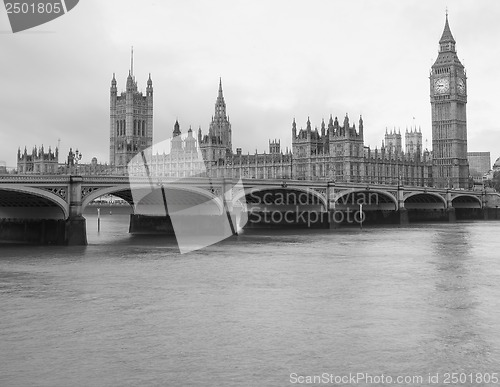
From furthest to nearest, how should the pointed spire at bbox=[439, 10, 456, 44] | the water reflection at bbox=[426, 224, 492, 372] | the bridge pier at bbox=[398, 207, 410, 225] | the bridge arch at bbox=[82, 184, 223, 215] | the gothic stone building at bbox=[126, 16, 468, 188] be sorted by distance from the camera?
the pointed spire at bbox=[439, 10, 456, 44]
the gothic stone building at bbox=[126, 16, 468, 188]
the bridge pier at bbox=[398, 207, 410, 225]
the bridge arch at bbox=[82, 184, 223, 215]
the water reflection at bbox=[426, 224, 492, 372]

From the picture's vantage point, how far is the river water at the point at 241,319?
12.2 meters

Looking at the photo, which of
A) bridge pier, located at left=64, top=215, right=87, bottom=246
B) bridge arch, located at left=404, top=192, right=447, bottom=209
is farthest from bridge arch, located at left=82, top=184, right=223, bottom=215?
bridge arch, located at left=404, top=192, right=447, bottom=209

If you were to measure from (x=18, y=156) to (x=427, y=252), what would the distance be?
4347 inches

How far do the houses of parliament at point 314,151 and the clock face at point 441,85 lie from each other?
0.16m

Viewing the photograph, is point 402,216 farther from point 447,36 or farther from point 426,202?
point 447,36

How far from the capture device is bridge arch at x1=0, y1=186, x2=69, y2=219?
34375mm

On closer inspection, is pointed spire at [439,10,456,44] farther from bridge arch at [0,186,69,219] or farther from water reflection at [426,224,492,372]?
water reflection at [426,224,492,372]

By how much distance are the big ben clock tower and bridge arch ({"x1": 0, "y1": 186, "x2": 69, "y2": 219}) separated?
76828 millimetres

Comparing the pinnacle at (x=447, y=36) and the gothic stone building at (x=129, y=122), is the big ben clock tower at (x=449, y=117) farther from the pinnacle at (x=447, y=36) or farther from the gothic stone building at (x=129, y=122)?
the gothic stone building at (x=129, y=122)

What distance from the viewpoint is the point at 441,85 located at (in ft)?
358

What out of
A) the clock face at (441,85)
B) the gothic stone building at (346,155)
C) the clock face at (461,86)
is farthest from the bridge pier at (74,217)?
the clock face at (461,86)

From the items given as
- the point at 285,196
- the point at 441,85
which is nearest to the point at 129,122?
the point at 441,85

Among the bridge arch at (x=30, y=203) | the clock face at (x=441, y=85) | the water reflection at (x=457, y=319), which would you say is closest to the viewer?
the water reflection at (x=457, y=319)

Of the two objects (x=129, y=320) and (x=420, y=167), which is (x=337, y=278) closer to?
(x=129, y=320)
